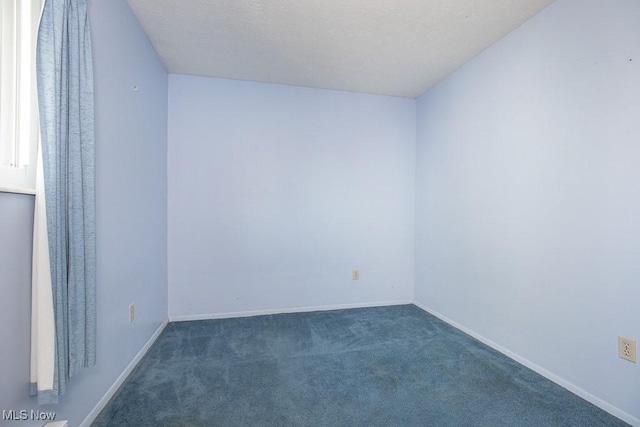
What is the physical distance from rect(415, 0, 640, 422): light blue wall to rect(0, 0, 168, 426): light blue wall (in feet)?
8.73

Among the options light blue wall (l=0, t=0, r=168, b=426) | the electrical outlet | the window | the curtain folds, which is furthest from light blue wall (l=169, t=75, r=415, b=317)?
the electrical outlet

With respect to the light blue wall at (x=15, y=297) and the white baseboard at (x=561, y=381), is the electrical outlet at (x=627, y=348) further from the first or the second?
the light blue wall at (x=15, y=297)

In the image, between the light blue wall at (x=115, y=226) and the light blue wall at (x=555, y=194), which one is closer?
the light blue wall at (x=115, y=226)

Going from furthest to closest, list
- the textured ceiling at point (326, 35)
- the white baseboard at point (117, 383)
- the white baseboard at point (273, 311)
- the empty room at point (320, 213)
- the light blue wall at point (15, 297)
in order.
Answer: the white baseboard at point (273, 311)
the textured ceiling at point (326, 35)
the white baseboard at point (117, 383)
the empty room at point (320, 213)
the light blue wall at point (15, 297)

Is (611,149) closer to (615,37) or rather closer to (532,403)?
(615,37)

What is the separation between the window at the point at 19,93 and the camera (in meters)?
1.00

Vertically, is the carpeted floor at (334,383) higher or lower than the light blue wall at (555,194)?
lower

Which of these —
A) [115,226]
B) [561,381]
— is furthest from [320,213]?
[561,381]

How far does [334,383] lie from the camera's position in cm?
174

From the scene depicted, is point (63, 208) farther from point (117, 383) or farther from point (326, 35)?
point (326, 35)

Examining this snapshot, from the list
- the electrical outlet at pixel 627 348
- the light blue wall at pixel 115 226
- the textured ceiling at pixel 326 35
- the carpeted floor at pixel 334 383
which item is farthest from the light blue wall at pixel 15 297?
the electrical outlet at pixel 627 348

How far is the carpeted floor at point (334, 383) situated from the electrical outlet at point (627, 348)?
34 cm

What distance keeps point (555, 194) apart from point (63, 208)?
8.62 feet

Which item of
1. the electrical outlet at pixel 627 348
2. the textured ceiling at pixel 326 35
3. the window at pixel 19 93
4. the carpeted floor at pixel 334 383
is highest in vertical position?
the textured ceiling at pixel 326 35
